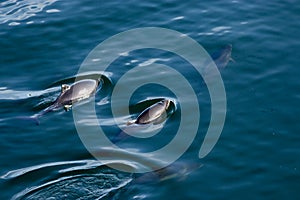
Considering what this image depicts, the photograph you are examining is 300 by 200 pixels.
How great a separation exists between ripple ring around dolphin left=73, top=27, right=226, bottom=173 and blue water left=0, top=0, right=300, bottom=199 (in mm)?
131

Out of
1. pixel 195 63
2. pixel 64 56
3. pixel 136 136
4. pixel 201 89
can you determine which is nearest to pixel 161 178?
pixel 136 136

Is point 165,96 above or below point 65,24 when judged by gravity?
below

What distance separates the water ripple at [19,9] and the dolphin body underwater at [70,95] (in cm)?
405

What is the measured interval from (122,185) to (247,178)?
2.10m

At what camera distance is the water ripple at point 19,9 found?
16969 millimetres

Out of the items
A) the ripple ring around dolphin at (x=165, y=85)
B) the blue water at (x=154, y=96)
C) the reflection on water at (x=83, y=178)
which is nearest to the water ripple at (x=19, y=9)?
the blue water at (x=154, y=96)

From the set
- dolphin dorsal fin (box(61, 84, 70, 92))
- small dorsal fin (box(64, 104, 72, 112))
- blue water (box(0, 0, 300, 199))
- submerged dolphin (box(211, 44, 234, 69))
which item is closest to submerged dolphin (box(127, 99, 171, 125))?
blue water (box(0, 0, 300, 199))

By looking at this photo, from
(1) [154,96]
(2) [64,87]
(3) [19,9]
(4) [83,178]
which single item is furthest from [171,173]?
(3) [19,9]

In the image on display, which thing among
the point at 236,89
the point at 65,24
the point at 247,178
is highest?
the point at 65,24

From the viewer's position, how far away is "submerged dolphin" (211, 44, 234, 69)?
46.5ft

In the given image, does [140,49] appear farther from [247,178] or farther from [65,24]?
[247,178]

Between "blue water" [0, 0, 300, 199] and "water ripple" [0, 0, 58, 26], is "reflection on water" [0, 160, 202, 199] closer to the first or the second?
"blue water" [0, 0, 300, 199]

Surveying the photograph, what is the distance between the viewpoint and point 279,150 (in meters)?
11.7

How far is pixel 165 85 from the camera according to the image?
546 inches
